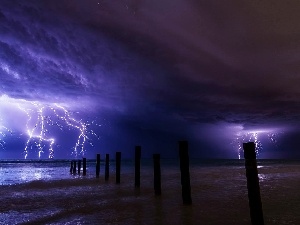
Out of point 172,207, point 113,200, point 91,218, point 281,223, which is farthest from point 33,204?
point 281,223

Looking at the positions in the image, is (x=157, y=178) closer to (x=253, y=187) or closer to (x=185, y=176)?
(x=185, y=176)

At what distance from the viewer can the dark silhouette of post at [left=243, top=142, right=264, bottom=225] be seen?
628 centimetres

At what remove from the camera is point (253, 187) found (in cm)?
644

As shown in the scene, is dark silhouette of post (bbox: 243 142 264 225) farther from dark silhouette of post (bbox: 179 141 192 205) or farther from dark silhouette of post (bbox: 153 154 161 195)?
dark silhouette of post (bbox: 153 154 161 195)

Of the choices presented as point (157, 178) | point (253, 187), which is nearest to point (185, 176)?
point (157, 178)

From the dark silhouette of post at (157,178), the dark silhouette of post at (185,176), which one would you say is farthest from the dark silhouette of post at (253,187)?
the dark silhouette of post at (157,178)

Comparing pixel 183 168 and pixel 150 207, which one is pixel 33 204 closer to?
pixel 150 207

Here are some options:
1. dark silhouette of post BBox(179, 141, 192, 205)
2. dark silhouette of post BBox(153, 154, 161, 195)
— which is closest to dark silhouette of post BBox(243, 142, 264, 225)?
dark silhouette of post BBox(179, 141, 192, 205)

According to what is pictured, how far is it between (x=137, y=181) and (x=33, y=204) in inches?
254

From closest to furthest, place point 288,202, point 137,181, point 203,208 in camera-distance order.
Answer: point 203,208 → point 288,202 → point 137,181

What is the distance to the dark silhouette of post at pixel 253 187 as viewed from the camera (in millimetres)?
6281

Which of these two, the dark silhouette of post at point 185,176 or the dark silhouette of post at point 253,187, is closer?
the dark silhouette of post at point 253,187

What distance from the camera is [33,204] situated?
9594 mm

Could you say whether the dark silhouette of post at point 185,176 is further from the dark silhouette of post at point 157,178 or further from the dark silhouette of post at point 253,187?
the dark silhouette of post at point 253,187
